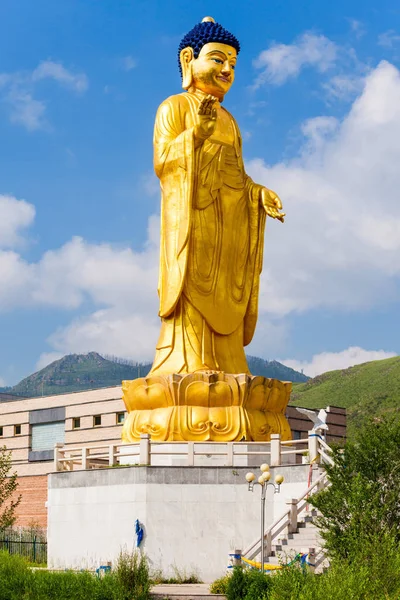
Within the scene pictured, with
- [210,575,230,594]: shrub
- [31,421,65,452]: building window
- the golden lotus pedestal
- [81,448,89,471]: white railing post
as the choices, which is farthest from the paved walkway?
[31,421,65,452]: building window

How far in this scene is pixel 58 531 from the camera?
827 inches

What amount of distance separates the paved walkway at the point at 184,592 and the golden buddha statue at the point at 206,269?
3.80 meters

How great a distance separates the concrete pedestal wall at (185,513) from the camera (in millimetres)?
19250

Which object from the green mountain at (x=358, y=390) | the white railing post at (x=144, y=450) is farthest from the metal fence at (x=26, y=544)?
the green mountain at (x=358, y=390)

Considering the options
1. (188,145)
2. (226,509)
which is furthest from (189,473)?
(188,145)

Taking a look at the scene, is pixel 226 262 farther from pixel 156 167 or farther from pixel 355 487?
pixel 355 487

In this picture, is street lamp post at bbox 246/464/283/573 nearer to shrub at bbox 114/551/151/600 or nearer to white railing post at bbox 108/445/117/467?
shrub at bbox 114/551/151/600

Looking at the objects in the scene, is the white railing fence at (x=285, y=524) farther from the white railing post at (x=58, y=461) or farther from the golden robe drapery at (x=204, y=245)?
the white railing post at (x=58, y=461)

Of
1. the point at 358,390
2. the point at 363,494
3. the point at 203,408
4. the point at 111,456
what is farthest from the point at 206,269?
the point at 358,390

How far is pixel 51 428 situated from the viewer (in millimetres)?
34844

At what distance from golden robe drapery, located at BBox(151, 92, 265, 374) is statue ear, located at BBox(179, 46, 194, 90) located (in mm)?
497

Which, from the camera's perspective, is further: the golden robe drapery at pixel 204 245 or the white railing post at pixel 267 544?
the golden robe drapery at pixel 204 245

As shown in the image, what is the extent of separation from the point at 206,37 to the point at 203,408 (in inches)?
359

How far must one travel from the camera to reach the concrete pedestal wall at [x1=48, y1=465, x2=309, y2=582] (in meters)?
19.2
